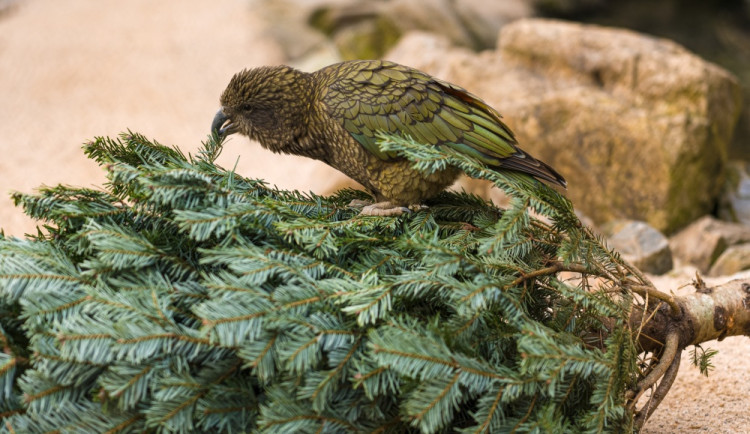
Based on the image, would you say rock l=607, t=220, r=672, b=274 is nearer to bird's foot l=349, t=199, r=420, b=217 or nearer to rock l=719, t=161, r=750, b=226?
rock l=719, t=161, r=750, b=226

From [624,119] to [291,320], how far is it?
3393 mm

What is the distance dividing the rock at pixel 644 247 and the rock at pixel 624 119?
17.9 inches

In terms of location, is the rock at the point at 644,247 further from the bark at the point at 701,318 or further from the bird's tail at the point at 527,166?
the bird's tail at the point at 527,166

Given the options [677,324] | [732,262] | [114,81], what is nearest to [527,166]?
[677,324]

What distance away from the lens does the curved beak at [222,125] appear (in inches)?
84.6

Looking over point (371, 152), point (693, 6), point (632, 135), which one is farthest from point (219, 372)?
point (693, 6)

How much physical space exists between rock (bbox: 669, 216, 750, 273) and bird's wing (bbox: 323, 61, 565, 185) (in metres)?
2.29

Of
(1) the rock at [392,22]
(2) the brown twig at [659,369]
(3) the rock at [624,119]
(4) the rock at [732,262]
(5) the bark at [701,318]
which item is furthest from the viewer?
(1) the rock at [392,22]

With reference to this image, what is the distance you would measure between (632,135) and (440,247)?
307 cm

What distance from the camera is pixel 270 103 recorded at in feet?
6.82

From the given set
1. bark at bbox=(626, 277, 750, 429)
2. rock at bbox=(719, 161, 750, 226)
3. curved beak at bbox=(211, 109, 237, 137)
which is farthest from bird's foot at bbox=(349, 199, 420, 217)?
rock at bbox=(719, 161, 750, 226)

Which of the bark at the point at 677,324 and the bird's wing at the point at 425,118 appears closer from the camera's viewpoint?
the bark at the point at 677,324

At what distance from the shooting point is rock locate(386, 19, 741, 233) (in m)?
4.16

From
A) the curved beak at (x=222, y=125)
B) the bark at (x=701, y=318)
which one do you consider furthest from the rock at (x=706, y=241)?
Result: the curved beak at (x=222, y=125)
